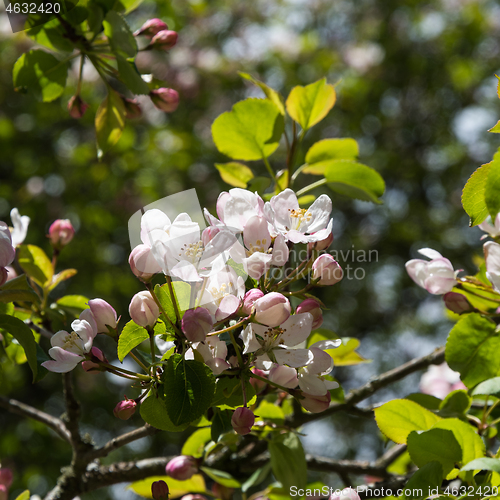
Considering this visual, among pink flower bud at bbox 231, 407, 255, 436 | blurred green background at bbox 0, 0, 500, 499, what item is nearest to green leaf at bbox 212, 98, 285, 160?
pink flower bud at bbox 231, 407, 255, 436

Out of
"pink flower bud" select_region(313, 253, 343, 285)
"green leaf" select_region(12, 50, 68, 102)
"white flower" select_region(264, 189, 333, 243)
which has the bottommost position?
"pink flower bud" select_region(313, 253, 343, 285)

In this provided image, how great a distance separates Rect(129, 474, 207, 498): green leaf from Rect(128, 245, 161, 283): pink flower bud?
29.1 inches

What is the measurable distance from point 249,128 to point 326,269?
0.45 m

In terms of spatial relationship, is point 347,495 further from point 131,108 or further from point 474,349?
point 131,108

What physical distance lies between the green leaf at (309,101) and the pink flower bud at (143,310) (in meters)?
0.63

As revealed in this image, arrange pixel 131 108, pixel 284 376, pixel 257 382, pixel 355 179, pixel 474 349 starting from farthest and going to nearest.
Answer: pixel 131 108, pixel 355 179, pixel 474 349, pixel 257 382, pixel 284 376

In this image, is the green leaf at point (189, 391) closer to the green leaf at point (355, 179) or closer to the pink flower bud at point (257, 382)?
the pink flower bud at point (257, 382)

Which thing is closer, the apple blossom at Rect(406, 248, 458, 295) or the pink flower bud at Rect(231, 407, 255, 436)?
the pink flower bud at Rect(231, 407, 255, 436)

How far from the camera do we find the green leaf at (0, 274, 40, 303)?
0.85 m

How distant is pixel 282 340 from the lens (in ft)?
2.48

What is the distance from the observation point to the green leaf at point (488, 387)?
2.99 feet

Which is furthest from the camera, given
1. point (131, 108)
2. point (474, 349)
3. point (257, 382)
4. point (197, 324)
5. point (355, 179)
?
point (131, 108)

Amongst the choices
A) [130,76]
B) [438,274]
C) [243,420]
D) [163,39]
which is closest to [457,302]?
[438,274]

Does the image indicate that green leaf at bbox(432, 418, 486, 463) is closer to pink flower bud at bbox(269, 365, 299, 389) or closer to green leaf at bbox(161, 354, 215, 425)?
pink flower bud at bbox(269, 365, 299, 389)
